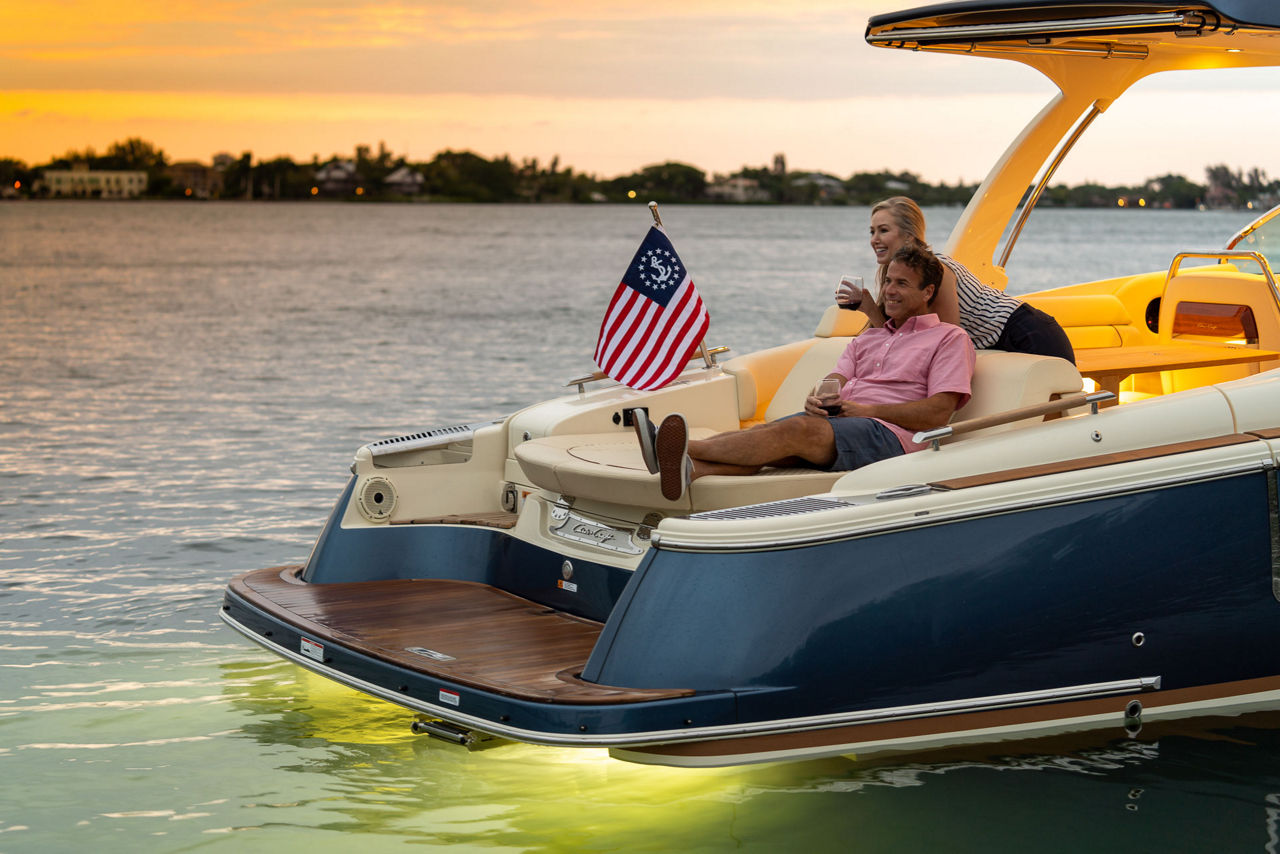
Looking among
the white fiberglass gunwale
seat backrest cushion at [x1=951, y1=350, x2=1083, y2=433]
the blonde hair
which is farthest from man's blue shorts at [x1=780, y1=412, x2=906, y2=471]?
the white fiberglass gunwale

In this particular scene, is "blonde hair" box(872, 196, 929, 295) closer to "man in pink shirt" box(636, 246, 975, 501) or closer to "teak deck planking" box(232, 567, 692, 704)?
"man in pink shirt" box(636, 246, 975, 501)

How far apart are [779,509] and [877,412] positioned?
807 millimetres

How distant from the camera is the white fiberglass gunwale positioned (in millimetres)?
4383

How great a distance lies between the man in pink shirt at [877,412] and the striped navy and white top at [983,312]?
267mm

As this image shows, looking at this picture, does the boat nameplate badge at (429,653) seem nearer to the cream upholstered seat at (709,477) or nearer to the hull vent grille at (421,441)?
the cream upholstered seat at (709,477)

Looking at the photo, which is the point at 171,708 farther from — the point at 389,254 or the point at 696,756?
the point at 389,254

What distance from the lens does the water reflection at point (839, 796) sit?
156 inches

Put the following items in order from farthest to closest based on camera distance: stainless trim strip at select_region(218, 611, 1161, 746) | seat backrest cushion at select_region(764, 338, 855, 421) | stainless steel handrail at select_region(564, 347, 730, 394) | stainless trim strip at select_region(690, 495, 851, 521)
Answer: stainless steel handrail at select_region(564, 347, 730, 394) → seat backrest cushion at select_region(764, 338, 855, 421) → stainless trim strip at select_region(690, 495, 851, 521) → stainless trim strip at select_region(218, 611, 1161, 746)

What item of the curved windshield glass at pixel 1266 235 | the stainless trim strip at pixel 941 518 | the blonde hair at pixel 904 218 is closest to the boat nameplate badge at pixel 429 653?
the stainless trim strip at pixel 941 518

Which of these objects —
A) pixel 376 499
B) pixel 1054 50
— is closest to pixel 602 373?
pixel 376 499

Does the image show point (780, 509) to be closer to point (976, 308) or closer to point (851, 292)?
point (851, 292)

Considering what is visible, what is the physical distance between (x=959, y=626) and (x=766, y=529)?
21.2 inches

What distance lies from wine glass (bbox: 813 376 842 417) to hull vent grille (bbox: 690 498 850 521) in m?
0.69

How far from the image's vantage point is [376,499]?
5207 mm
